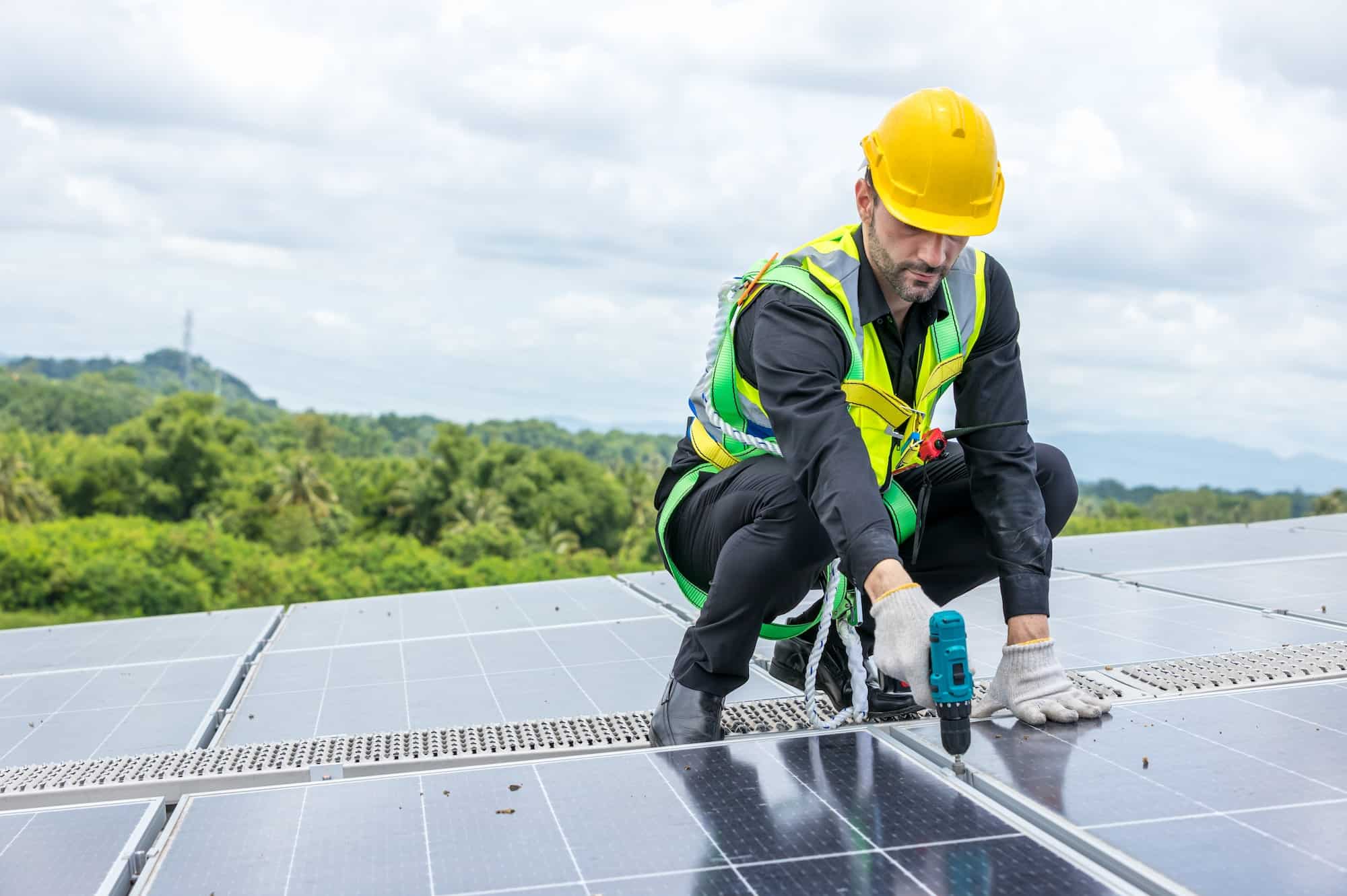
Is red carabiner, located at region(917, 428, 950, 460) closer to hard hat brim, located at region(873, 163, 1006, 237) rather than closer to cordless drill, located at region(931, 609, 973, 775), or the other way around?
hard hat brim, located at region(873, 163, 1006, 237)

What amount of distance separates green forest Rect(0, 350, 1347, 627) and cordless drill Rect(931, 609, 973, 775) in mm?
46983

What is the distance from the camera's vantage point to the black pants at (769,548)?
3.08 metres

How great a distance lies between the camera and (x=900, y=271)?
307 centimetres

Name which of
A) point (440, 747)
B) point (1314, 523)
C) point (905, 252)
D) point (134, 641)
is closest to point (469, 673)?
point (440, 747)

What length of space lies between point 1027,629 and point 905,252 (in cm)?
99

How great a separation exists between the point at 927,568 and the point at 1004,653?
49 centimetres

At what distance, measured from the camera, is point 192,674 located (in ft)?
15.3

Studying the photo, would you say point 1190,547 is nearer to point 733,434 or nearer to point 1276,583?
point 1276,583

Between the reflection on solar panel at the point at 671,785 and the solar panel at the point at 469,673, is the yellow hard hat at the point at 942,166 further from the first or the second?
the solar panel at the point at 469,673

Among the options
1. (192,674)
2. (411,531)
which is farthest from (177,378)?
(192,674)

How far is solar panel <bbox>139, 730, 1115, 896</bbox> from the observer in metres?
2.11

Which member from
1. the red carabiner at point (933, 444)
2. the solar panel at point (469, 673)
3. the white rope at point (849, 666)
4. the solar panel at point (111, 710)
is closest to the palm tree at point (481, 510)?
the solar panel at point (469, 673)

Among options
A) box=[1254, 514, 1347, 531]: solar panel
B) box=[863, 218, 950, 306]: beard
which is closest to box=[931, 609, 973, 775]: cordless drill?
box=[863, 218, 950, 306]: beard

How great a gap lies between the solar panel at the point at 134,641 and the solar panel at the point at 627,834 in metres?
2.79
